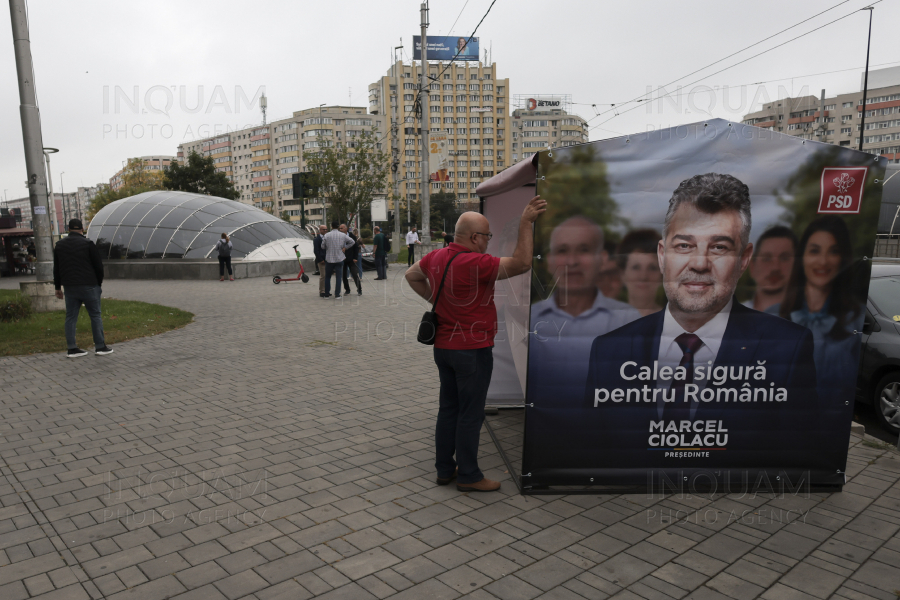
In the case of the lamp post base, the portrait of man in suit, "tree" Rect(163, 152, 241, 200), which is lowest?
the lamp post base

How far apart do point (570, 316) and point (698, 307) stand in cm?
81

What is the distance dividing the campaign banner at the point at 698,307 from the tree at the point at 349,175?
32.5 meters

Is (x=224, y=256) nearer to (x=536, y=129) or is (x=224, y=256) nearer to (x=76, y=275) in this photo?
(x=76, y=275)

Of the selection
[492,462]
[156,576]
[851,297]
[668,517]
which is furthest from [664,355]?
[156,576]

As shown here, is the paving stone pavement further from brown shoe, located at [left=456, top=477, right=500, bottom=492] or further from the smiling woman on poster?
the smiling woman on poster

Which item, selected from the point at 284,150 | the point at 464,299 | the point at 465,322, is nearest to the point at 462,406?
the point at 465,322

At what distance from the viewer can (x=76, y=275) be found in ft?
28.3

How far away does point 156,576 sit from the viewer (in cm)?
315

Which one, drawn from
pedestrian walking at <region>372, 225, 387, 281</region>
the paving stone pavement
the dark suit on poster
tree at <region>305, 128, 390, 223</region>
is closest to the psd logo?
the dark suit on poster

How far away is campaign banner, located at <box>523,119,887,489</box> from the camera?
152 inches

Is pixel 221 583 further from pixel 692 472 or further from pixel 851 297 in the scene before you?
pixel 851 297

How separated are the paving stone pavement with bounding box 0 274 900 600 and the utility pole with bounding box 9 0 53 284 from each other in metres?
8.54

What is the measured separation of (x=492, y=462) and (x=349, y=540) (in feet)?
5.10

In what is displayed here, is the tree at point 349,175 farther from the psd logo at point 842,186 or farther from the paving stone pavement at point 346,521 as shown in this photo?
the psd logo at point 842,186
